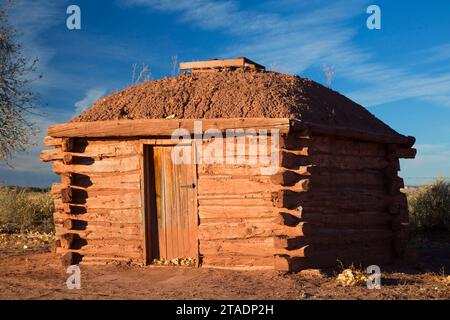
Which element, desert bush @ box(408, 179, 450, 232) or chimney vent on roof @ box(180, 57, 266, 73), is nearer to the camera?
chimney vent on roof @ box(180, 57, 266, 73)

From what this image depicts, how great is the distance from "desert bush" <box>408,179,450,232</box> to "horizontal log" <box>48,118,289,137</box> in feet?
28.7

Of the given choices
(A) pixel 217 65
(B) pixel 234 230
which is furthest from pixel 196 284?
(A) pixel 217 65

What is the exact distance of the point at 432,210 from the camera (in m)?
15.3

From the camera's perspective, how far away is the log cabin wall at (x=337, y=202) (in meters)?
8.16

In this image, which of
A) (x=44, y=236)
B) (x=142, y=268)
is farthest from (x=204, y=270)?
(x=44, y=236)

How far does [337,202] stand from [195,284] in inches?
115

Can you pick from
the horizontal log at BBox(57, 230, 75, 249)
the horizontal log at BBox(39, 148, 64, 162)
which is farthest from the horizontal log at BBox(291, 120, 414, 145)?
the horizontal log at BBox(57, 230, 75, 249)

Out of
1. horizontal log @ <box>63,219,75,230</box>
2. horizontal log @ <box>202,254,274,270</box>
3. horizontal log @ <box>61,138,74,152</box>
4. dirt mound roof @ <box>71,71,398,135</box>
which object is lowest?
horizontal log @ <box>202,254,274,270</box>

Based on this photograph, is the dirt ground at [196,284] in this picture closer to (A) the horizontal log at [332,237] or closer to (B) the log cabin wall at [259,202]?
(B) the log cabin wall at [259,202]

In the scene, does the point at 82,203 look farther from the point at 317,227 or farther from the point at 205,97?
the point at 317,227

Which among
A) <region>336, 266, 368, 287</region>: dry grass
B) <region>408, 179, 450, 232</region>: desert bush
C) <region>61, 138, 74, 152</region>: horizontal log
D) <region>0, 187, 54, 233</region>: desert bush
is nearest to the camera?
<region>336, 266, 368, 287</region>: dry grass

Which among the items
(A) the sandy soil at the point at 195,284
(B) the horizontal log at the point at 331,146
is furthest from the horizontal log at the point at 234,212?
(B) the horizontal log at the point at 331,146

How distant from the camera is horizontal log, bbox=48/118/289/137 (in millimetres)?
8164

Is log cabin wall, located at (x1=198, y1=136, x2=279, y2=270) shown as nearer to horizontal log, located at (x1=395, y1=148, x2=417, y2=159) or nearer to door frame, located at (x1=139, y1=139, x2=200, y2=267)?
door frame, located at (x1=139, y1=139, x2=200, y2=267)
